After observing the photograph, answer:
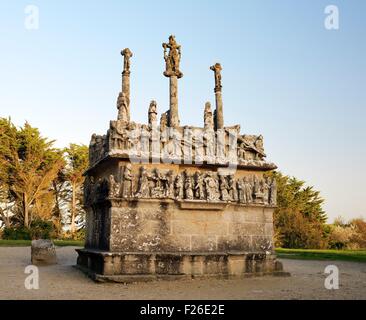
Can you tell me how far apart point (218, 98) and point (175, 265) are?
6.30 meters

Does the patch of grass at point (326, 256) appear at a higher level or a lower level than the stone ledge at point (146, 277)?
lower

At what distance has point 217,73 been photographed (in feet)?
50.5

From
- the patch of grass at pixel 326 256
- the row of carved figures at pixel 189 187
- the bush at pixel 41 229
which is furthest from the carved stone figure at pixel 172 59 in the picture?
the bush at pixel 41 229

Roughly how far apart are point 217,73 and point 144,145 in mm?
4774

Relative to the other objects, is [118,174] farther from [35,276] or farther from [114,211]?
[35,276]

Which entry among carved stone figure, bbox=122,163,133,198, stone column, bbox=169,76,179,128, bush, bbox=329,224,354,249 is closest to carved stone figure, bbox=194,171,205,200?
carved stone figure, bbox=122,163,133,198

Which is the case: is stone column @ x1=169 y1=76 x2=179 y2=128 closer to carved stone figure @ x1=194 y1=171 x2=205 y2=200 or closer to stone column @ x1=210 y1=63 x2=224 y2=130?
stone column @ x1=210 y1=63 x2=224 y2=130

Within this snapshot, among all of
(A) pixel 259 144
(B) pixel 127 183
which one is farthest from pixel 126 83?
(A) pixel 259 144

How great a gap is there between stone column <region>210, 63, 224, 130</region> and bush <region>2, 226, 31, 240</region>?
23151 mm

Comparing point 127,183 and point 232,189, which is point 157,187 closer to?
point 127,183

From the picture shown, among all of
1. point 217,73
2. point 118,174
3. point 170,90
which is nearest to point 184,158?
point 118,174

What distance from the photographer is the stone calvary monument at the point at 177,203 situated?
11445 mm

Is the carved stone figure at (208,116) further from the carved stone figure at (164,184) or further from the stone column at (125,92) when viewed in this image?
the carved stone figure at (164,184)

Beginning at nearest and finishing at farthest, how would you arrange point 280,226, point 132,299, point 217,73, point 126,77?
1. point 132,299
2. point 126,77
3. point 217,73
4. point 280,226
